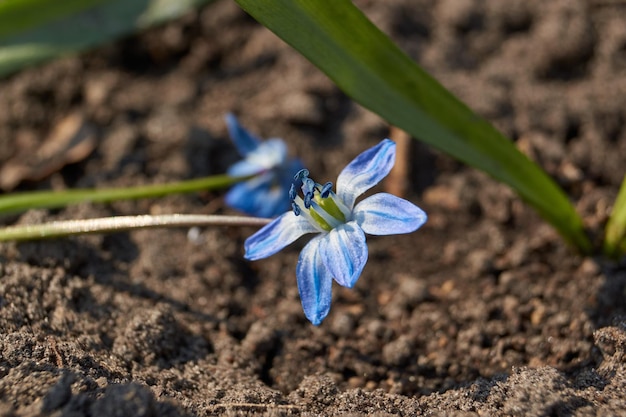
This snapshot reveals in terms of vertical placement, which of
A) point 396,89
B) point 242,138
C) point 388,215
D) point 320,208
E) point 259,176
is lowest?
point 388,215

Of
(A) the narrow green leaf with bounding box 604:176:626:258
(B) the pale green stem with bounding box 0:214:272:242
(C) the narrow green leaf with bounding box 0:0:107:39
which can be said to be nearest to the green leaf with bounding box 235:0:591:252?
(A) the narrow green leaf with bounding box 604:176:626:258

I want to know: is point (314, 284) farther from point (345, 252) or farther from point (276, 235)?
point (276, 235)

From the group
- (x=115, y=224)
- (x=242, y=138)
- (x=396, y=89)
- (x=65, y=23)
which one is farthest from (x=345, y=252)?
(x=65, y=23)

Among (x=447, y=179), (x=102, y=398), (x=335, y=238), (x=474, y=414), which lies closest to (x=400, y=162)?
(x=447, y=179)

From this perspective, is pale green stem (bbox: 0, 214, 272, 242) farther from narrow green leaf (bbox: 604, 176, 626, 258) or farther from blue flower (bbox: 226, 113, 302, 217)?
narrow green leaf (bbox: 604, 176, 626, 258)

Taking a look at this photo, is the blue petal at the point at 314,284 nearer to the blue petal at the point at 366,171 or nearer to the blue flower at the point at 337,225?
the blue flower at the point at 337,225

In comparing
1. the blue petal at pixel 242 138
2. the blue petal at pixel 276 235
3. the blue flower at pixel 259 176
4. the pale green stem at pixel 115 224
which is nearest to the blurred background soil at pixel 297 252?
the pale green stem at pixel 115 224

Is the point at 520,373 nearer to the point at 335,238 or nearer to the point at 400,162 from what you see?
the point at 335,238

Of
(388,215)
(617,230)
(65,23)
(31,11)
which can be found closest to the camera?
(388,215)
